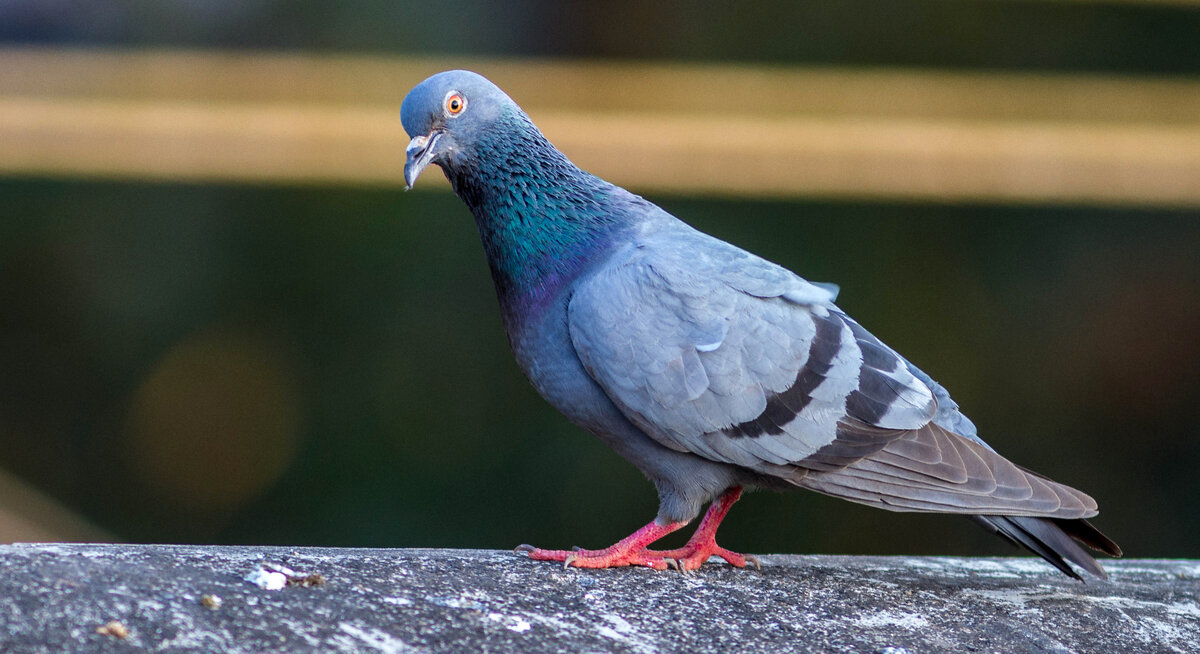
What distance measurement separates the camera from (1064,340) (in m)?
7.27

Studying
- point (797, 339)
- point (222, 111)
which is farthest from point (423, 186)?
point (797, 339)

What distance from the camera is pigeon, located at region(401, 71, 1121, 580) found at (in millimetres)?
3305

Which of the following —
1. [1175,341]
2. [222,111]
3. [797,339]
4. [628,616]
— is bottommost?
[628,616]

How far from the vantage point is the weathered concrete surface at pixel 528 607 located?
7.81 ft

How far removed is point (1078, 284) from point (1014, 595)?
14.1 feet

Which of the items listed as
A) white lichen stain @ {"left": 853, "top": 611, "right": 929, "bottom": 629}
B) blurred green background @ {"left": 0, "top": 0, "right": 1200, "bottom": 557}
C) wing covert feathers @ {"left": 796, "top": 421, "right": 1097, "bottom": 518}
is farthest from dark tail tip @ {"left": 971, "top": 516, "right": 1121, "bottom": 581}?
blurred green background @ {"left": 0, "top": 0, "right": 1200, "bottom": 557}

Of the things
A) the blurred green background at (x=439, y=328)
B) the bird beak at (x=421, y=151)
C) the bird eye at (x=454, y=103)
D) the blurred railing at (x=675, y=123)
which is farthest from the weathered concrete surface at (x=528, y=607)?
the blurred railing at (x=675, y=123)

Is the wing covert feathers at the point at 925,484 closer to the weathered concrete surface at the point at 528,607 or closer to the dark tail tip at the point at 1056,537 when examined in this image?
the dark tail tip at the point at 1056,537

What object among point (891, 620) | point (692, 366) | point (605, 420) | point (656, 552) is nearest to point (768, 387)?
point (692, 366)

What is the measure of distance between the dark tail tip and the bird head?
2.14 metres

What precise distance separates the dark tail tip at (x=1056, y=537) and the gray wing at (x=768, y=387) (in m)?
0.14

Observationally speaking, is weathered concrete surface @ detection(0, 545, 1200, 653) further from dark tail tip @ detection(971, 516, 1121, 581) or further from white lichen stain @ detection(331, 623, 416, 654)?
dark tail tip @ detection(971, 516, 1121, 581)

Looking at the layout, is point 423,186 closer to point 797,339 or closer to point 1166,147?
point 797,339

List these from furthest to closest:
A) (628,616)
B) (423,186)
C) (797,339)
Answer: (423,186) → (797,339) → (628,616)
